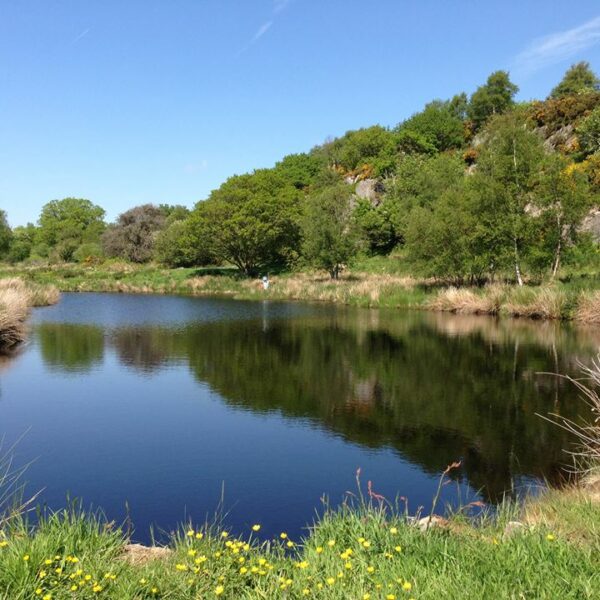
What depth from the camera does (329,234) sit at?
51.3 meters

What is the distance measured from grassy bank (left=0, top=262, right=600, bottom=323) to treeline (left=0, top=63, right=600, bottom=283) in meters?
2.25

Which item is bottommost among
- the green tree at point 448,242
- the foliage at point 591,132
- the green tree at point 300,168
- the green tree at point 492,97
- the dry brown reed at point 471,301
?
the dry brown reed at point 471,301

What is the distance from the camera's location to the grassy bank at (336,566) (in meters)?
4.52

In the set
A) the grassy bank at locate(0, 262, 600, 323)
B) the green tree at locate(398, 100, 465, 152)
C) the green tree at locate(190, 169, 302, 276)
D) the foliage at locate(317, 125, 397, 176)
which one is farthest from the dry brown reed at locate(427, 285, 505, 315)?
the green tree at locate(398, 100, 465, 152)

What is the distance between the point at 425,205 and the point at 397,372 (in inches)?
1572

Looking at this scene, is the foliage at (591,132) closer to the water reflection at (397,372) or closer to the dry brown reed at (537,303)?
the dry brown reed at (537,303)

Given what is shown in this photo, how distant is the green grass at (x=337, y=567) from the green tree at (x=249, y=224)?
2082 inches

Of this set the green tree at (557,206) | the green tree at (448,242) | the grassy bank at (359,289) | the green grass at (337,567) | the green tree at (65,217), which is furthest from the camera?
the green tree at (65,217)

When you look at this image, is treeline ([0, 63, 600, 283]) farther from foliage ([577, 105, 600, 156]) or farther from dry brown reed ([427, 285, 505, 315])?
dry brown reed ([427, 285, 505, 315])

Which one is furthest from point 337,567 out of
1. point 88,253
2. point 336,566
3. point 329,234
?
point 88,253

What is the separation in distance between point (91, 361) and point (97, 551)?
638 inches

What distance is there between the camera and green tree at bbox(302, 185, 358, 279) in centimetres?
5128

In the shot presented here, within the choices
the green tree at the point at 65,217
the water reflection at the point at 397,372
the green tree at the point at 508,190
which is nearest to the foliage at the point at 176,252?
the water reflection at the point at 397,372

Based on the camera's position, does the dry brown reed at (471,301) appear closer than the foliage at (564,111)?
A: Yes
